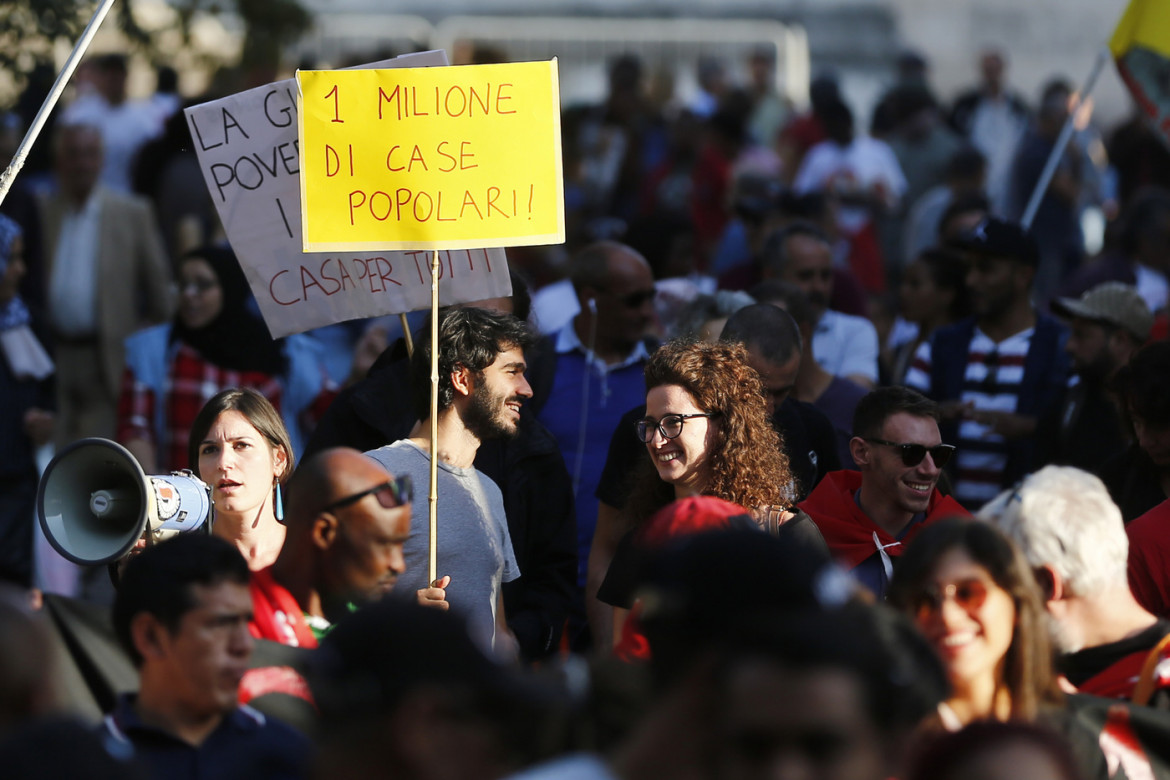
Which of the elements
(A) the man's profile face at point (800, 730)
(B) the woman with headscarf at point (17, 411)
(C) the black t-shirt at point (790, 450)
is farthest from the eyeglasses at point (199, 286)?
(A) the man's profile face at point (800, 730)

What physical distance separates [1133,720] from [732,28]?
46.4 ft

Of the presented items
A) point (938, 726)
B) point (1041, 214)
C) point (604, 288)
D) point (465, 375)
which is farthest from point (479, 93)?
point (1041, 214)

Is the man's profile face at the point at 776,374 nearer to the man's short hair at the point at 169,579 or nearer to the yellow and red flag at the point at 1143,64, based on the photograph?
the man's short hair at the point at 169,579

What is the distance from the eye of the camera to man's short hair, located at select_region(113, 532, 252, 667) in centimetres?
333

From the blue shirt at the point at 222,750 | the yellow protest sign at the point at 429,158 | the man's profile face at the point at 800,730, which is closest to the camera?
the man's profile face at the point at 800,730

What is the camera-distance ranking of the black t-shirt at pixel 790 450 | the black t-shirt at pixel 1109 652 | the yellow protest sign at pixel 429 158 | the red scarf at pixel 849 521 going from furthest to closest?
the black t-shirt at pixel 790 450 < the yellow protest sign at pixel 429 158 < the red scarf at pixel 849 521 < the black t-shirt at pixel 1109 652

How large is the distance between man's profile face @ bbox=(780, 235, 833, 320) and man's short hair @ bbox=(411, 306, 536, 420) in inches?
112

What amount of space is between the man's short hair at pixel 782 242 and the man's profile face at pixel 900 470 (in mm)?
2764

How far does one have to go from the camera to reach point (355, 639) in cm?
258

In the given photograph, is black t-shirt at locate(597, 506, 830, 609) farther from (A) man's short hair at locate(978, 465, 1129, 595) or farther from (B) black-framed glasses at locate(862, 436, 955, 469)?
(A) man's short hair at locate(978, 465, 1129, 595)

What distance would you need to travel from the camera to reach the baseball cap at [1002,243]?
740cm

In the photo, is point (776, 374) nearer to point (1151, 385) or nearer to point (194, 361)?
point (1151, 385)

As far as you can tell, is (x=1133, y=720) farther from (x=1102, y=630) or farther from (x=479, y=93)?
(x=479, y=93)

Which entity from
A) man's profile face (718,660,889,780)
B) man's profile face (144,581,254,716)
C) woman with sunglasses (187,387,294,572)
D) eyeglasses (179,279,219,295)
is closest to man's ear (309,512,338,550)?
man's profile face (144,581,254,716)
